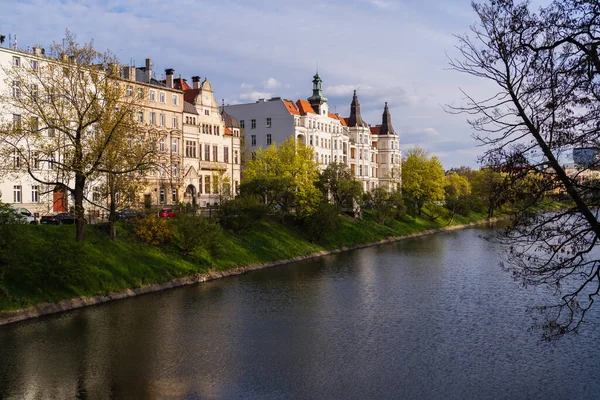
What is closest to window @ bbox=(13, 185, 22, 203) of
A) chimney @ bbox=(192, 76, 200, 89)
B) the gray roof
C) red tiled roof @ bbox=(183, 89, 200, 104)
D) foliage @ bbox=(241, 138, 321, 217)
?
foliage @ bbox=(241, 138, 321, 217)

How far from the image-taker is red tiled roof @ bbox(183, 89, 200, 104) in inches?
2800

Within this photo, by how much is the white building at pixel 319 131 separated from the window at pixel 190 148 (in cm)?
1259

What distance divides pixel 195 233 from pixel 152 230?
3099 mm

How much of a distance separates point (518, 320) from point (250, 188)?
114ft

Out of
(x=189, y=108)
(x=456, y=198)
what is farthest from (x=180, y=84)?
(x=456, y=198)

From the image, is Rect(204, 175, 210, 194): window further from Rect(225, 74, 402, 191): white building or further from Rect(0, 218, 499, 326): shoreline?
Rect(0, 218, 499, 326): shoreline

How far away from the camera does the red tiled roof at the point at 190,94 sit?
2800 inches

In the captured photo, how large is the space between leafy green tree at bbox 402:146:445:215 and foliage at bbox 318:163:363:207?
926 inches

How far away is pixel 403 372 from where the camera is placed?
70.7 ft

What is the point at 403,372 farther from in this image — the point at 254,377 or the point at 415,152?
the point at 415,152

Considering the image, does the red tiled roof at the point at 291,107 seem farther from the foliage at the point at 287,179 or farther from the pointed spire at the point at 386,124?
the pointed spire at the point at 386,124

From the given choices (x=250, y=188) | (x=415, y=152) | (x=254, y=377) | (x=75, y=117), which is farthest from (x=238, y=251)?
(x=415, y=152)

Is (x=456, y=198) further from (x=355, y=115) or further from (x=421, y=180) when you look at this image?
(x=355, y=115)

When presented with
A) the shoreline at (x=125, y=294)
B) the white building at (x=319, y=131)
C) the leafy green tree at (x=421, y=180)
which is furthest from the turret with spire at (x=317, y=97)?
the shoreline at (x=125, y=294)
